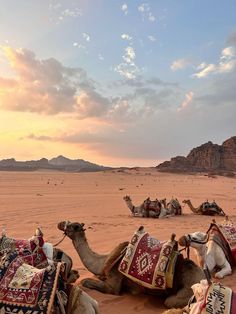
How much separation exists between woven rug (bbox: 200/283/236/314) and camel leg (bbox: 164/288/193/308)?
6.47 feet

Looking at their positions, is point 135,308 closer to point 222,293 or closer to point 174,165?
point 222,293

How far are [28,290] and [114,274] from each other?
2.32 meters

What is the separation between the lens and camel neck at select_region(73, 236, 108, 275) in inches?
249

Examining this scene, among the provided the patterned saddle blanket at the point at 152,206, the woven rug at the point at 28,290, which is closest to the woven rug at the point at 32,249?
the woven rug at the point at 28,290

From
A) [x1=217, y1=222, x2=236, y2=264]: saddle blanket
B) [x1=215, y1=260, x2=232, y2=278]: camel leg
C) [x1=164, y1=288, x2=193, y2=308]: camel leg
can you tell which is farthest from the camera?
[x1=217, y1=222, x2=236, y2=264]: saddle blanket

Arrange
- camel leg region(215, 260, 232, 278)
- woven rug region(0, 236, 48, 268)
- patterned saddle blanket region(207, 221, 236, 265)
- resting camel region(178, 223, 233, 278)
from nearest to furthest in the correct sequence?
woven rug region(0, 236, 48, 268) → resting camel region(178, 223, 233, 278) → camel leg region(215, 260, 232, 278) → patterned saddle blanket region(207, 221, 236, 265)

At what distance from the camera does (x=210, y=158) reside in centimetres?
9300

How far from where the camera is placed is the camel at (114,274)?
5.68 meters

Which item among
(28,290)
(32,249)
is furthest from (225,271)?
(28,290)

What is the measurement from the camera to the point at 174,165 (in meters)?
91.1

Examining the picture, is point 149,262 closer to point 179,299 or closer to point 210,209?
point 179,299

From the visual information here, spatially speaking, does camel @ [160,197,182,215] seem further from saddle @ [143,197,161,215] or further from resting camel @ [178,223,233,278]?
resting camel @ [178,223,233,278]

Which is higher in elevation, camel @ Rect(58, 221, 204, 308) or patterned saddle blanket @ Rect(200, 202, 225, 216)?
patterned saddle blanket @ Rect(200, 202, 225, 216)

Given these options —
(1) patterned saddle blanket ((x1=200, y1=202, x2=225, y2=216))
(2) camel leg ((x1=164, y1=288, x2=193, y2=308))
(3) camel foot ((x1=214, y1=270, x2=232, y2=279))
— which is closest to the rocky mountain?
(1) patterned saddle blanket ((x1=200, y1=202, x2=225, y2=216))
